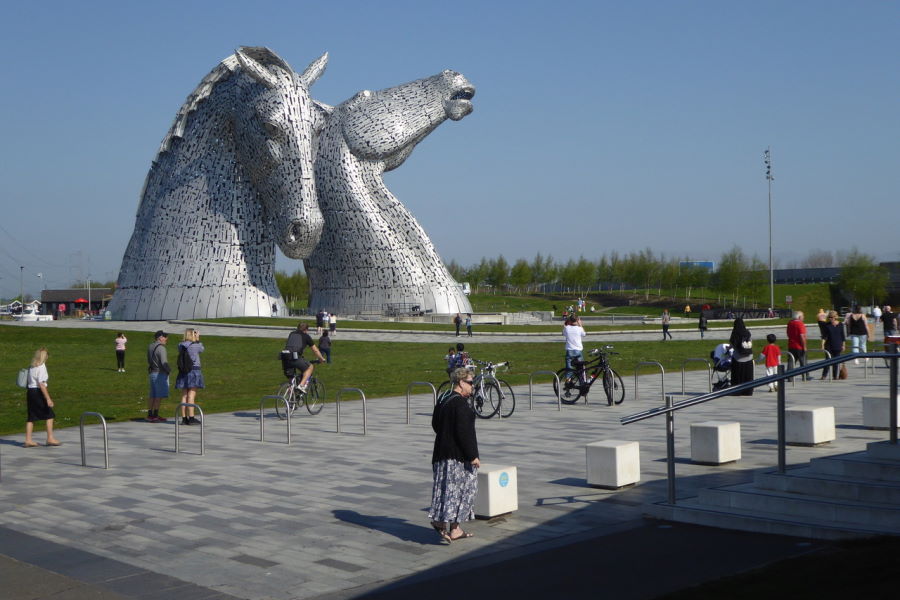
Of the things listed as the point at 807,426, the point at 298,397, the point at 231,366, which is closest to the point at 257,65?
the point at 231,366

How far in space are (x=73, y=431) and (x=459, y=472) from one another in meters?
→ 11.0

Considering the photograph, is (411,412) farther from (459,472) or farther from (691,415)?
(459,472)

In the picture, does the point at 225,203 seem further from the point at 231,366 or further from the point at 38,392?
the point at 38,392

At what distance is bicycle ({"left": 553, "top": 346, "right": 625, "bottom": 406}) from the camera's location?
18828 mm

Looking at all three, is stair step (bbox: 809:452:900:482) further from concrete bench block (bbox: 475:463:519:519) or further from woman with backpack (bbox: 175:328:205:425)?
woman with backpack (bbox: 175:328:205:425)

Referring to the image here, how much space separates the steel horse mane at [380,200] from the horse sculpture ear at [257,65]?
5.52 metres

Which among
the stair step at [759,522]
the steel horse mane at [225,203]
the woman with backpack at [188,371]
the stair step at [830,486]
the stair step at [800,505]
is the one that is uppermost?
the steel horse mane at [225,203]

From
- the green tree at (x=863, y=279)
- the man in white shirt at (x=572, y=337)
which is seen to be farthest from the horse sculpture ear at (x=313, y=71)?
the green tree at (x=863, y=279)

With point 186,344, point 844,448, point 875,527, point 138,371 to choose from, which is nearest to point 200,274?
A: point 138,371

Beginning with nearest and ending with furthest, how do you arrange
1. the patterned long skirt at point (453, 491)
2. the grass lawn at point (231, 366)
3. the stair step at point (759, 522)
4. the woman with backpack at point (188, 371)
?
the stair step at point (759, 522) < the patterned long skirt at point (453, 491) < the woman with backpack at point (188, 371) < the grass lawn at point (231, 366)

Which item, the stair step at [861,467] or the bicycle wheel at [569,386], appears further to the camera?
the bicycle wheel at [569,386]

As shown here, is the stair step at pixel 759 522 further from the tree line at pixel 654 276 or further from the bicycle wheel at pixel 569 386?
the tree line at pixel 654 276

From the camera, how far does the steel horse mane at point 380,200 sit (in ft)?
180

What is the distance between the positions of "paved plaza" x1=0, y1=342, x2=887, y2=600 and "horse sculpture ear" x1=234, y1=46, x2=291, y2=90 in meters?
35.6
